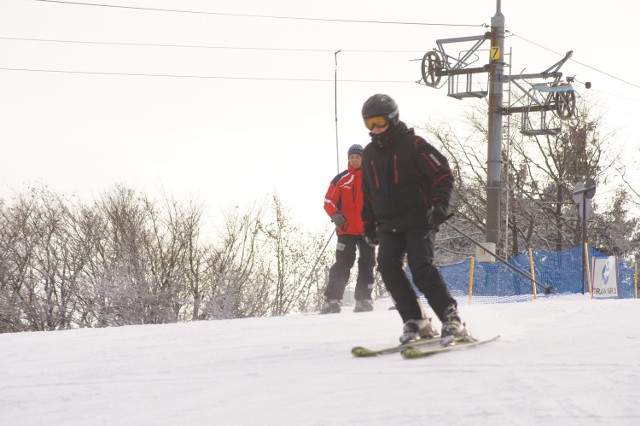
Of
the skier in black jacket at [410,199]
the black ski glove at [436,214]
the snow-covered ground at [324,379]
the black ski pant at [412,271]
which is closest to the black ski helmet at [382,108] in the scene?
the skier in black jacket at [410,199]

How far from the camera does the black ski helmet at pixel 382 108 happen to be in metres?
5.66

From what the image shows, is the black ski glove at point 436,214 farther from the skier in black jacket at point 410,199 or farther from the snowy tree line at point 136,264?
the snowy tree line at point 136,264

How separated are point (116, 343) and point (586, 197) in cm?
1398

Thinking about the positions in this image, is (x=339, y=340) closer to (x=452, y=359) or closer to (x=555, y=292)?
(x=452, y=359)

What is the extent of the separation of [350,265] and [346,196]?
87cm

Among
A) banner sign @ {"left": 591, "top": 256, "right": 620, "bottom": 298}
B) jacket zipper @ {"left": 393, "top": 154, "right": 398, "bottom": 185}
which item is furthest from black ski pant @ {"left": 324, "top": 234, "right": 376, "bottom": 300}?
banner sign @ {"left": 591, "top": 256, "right": 620, "bottom": 298}

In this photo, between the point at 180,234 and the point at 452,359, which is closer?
the point at 452,359

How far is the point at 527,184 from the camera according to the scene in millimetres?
39188

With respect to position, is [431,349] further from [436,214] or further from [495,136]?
[495,136]

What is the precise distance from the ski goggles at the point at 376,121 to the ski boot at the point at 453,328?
1.21 meters

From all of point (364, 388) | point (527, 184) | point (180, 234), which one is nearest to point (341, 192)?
point (364, 388)

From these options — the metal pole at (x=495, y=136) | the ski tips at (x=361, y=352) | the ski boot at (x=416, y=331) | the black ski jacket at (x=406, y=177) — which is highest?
the metal pole at (x=495, y=136)

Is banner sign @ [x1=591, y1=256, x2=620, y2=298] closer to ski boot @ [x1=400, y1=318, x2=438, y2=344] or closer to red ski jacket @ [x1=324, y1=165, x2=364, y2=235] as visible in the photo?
red ski jacket @ [x1=324, y1=165, x2=364, y2=235]

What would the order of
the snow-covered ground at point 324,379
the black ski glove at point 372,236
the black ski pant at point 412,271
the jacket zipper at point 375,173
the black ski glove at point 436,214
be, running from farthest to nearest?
1. the black ski glove at point 372,236
2. the jacket zipper at point 375,173
3. the black ski pant at point 412,271
4. the black ski glove at point 436,214
5. the snow-covered ground at point 324,379
